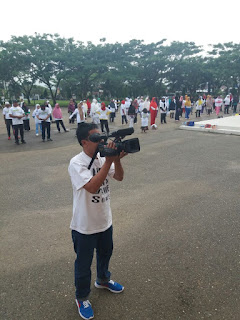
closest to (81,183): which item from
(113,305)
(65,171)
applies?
(113,305)

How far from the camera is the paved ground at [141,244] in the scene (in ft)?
8.47

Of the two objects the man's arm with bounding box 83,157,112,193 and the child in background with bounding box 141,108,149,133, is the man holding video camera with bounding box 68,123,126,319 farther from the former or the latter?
the child in background with bounding box 141,108,149,133

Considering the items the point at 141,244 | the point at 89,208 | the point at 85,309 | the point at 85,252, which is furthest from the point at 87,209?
the point at 141,244

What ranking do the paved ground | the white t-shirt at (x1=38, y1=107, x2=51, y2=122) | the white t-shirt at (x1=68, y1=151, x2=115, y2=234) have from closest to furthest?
1. the white t-shirt at (x1=68, y1=151, x2=115, y2=234)
2. the paved ground
3. the white t-shirt at (x1=38, y1=107, x2=51, y2=122)

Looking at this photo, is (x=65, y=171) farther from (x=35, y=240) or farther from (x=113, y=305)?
(x=113, y=305)

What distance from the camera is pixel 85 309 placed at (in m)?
2.43

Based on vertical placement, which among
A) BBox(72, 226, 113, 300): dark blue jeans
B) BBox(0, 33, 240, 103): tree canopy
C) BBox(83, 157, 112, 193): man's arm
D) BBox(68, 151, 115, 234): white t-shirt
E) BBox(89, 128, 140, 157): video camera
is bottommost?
BBox(72, 226, 113, 300): dark blue jeans

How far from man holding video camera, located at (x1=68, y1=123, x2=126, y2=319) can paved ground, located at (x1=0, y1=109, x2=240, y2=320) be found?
0.40m

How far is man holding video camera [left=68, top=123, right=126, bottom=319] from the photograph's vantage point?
2.15 meters

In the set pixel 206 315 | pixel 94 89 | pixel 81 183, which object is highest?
pixel 94 89

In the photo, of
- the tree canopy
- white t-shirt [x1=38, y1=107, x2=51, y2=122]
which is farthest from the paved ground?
the tree canopy

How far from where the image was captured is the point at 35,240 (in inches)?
146

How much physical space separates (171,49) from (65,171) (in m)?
37.4

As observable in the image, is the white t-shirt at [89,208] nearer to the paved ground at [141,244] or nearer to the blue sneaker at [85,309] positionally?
the blue sneaker at [85,309]
